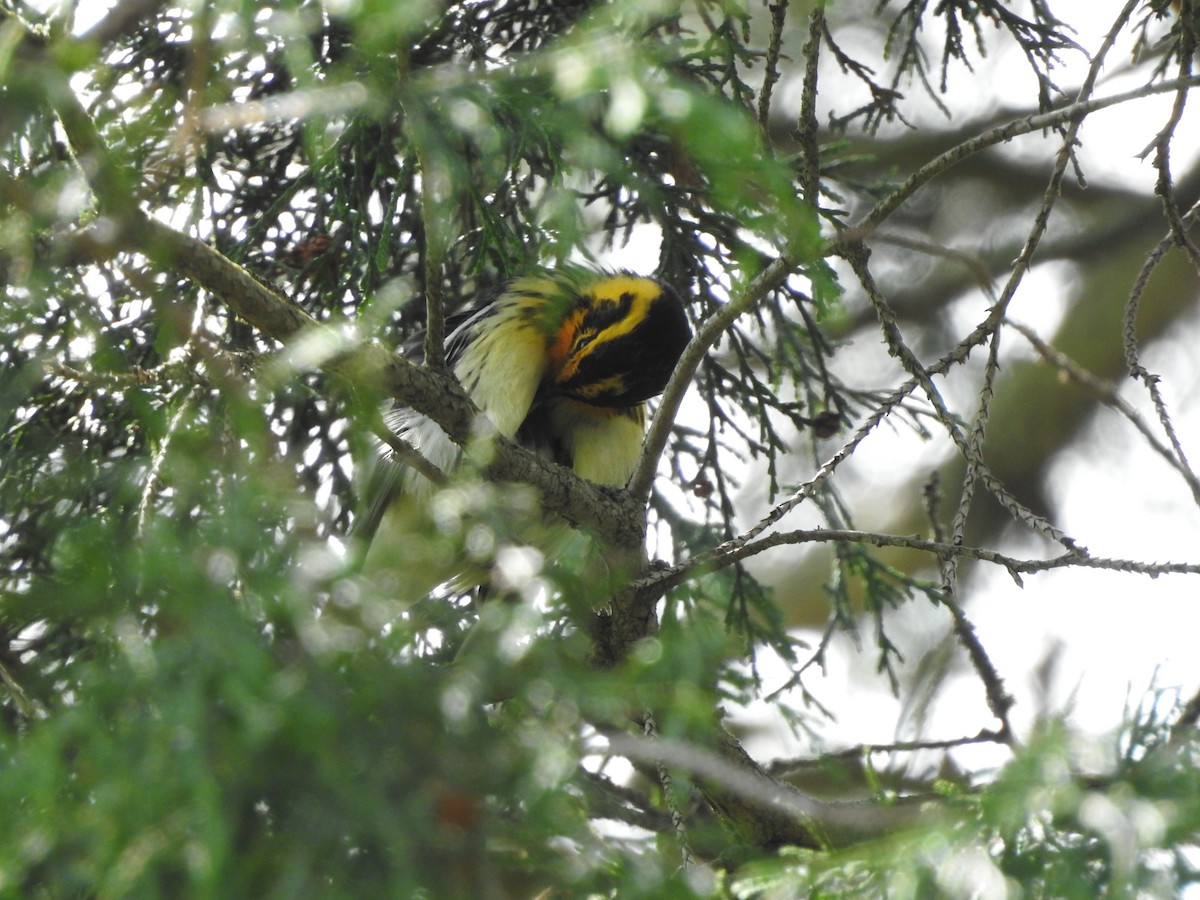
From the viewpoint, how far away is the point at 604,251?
3.64 metres

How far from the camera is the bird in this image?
3.34 meters

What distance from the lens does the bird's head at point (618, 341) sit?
3314 mm

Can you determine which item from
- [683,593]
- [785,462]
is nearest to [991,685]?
[683,593]

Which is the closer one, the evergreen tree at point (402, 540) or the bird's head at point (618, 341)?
the evergreen tree at point (402, 540)

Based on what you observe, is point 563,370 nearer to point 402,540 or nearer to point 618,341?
point 618,341

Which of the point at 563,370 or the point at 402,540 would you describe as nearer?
the point at 402,540

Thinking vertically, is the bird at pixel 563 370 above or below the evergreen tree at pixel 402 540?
above

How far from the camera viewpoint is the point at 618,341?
10.9 ft

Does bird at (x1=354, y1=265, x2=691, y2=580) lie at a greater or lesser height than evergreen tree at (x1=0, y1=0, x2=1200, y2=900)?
greater

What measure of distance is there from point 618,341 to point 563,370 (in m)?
0.24

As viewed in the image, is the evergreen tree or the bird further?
the bird

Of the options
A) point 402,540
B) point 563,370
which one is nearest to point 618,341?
point 563,370

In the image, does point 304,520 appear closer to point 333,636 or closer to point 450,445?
point 333,636

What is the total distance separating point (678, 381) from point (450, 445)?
1.13 metres
